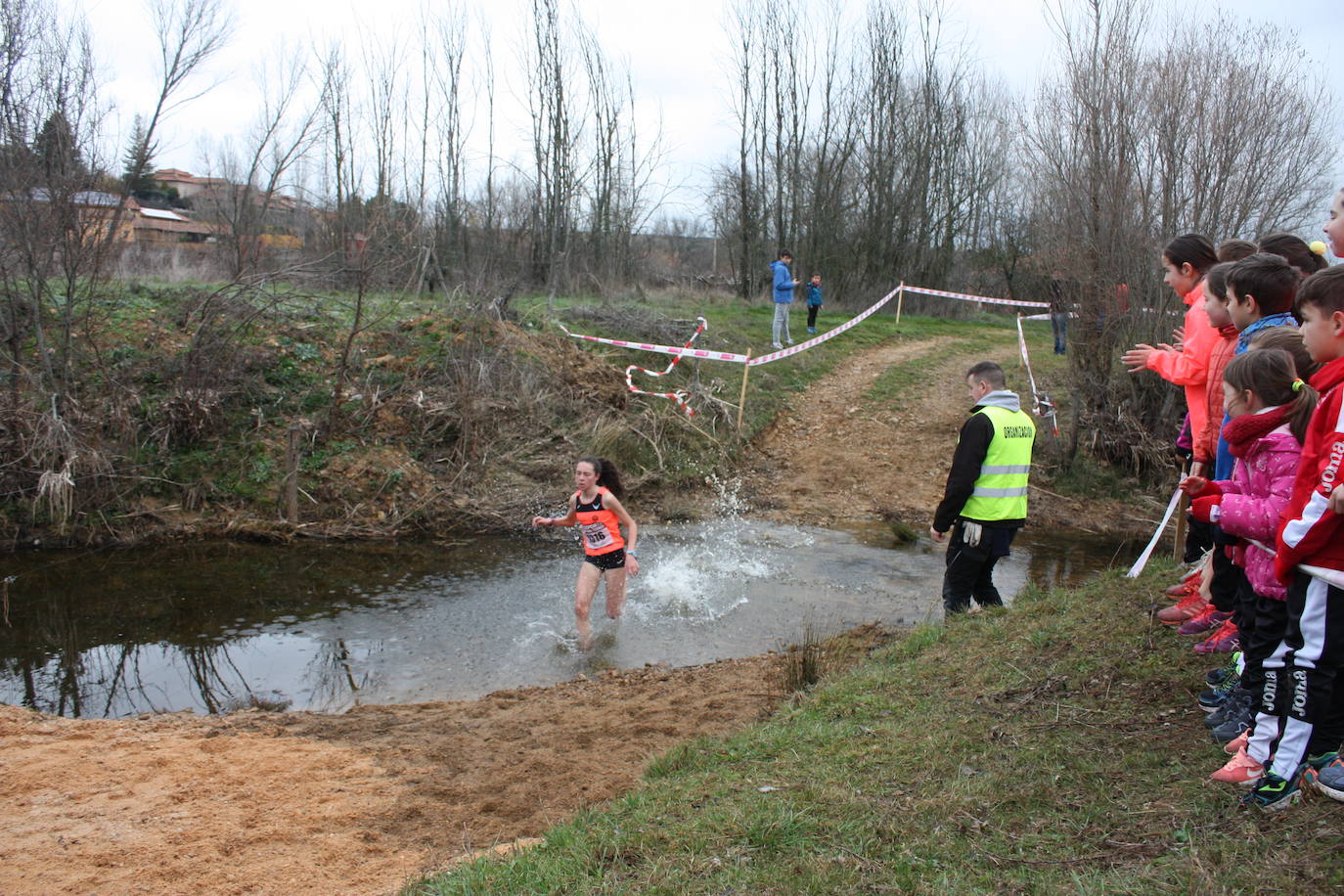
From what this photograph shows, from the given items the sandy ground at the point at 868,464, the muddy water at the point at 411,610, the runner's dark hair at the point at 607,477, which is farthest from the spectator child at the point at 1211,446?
the sandy ground at the point at 868,464

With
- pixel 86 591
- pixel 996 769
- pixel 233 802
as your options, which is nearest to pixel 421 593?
Result: pixel 86 591

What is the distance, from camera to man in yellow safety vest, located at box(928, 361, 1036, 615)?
660 cm

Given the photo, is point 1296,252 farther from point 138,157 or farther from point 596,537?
point 138,157

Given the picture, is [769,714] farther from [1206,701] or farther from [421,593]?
[421,593]

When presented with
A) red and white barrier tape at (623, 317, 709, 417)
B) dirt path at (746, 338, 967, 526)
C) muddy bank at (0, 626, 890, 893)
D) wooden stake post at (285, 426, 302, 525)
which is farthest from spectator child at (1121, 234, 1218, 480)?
wooden stake post at (285, 426, 302, 525)

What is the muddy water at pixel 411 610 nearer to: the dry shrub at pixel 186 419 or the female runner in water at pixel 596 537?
the female runner in water at pixel 596 537

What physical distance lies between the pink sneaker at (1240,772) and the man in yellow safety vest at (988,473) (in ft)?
9.89

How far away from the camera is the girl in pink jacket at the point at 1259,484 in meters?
3.73

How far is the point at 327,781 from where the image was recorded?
17.8ft

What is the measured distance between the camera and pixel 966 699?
5031 mm

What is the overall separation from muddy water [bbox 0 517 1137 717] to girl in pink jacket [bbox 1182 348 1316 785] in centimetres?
381

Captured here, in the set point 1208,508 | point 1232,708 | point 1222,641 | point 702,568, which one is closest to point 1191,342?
point 1222,641

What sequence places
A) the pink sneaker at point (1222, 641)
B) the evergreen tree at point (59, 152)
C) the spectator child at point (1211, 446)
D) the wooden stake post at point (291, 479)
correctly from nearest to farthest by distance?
the pink sneaker at point (1222, 641), the spectator child at point (1211, 446), the wooden stake post at point (291, 479), the evergreen tree at point (59, 152)

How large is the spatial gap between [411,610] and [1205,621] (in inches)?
273
